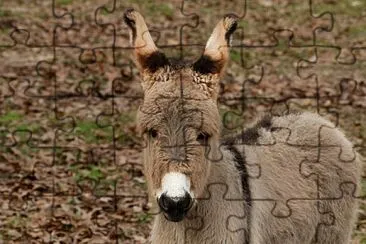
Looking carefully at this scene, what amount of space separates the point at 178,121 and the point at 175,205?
2.27ft

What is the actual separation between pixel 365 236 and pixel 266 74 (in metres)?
7.82

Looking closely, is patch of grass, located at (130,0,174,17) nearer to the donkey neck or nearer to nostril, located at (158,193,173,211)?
the donkey neck

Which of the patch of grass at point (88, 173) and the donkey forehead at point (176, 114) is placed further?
the patch of grass at point (88, 173)

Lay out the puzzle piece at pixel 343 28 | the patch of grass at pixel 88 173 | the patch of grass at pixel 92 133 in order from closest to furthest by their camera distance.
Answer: the patch of grass at pixel 88 173
the patch of grass at pixel 92 133
the puzzle piece at pixel 343 28

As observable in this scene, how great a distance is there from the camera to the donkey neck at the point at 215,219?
7.63 metres

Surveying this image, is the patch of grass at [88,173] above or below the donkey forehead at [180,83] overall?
below

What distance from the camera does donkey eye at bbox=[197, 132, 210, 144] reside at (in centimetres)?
720

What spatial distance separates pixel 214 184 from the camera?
25.3 ft

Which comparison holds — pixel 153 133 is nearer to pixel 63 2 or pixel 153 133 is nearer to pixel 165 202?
pixel 165 202

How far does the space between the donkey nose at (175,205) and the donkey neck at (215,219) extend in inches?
25.5
